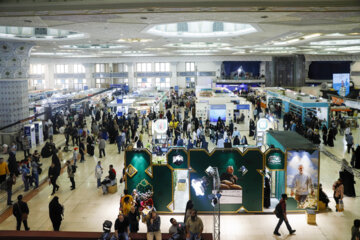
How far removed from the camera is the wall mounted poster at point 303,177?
28.9ft

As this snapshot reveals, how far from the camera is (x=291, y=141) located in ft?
31.8

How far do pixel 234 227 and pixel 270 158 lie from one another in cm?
210

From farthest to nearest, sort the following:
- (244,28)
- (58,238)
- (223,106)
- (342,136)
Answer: (223,106) → (342,136) → (244,28) → (58,238)

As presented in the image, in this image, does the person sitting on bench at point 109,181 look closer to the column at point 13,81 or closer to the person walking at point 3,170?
the person walking at point 3,170

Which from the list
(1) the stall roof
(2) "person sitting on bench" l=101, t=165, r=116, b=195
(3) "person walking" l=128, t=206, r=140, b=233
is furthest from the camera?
(2) "person sitting on bench" l=101, t=165, r=116, b=195

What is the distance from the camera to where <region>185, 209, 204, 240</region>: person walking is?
6.64m

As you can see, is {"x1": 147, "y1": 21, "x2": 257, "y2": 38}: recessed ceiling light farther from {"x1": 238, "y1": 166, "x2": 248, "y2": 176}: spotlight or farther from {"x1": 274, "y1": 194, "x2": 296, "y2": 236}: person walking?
{"x1": 274, "y1": 194, "x2": 296, "y2": 236}: person walking

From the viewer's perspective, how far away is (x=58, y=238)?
7.14m

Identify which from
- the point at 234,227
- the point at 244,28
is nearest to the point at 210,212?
the point at 234,227

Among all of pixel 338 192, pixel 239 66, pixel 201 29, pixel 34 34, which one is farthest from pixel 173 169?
pixel 239 66

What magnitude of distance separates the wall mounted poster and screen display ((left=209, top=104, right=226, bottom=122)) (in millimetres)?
12465

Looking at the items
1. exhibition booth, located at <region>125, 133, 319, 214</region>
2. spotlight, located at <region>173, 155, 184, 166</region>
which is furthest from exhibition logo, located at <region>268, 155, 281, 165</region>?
spotlight, located at <region>173, 155, 184, 166</region>

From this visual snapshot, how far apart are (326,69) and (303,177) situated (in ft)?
118

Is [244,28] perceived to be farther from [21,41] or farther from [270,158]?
[21,41]
